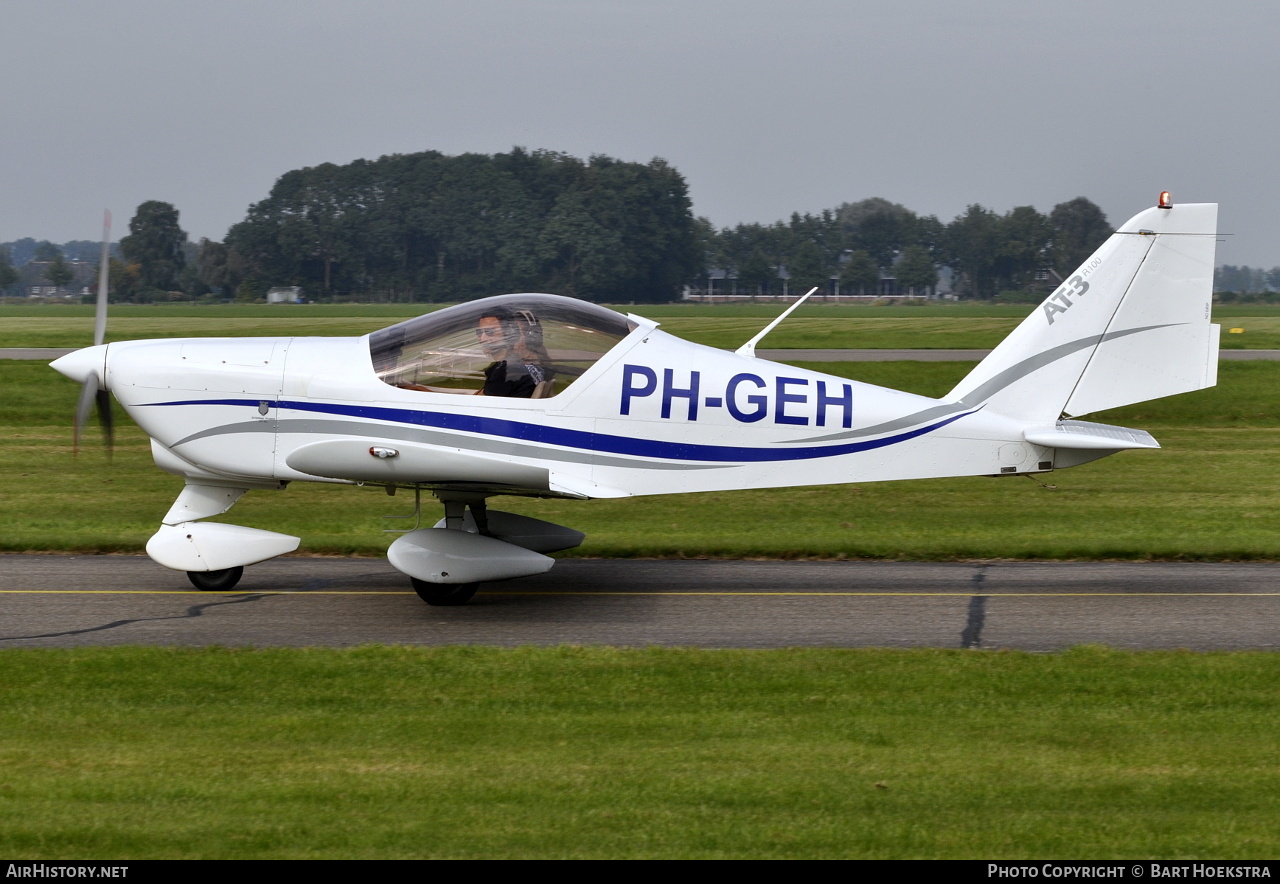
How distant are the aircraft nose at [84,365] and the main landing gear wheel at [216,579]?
5.60 ft

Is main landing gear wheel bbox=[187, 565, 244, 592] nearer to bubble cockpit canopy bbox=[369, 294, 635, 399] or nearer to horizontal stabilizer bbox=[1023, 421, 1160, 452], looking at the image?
bubble cockpit canopy bbox=[369, 294, 635, 399]

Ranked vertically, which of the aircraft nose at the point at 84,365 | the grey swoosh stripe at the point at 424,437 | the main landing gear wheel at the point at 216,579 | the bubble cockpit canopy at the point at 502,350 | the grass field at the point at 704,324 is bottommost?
the main landing gear wheel at the point at 216,579

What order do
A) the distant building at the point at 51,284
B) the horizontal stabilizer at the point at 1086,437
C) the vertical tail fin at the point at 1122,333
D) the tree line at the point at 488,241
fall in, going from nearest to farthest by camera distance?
the horizontal stabilizer at the point at 1086,437 < the vertical tail fin at the point at 1122,333 < the tree line at the point at 488,241 < the distant building at the point at 51,284

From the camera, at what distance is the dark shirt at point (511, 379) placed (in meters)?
9.36

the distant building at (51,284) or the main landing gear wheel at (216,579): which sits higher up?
the distant building at (51,284)

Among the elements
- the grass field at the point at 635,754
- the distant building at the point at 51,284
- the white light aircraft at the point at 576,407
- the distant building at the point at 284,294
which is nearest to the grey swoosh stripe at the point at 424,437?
the white light aircraft at the point at 576,407

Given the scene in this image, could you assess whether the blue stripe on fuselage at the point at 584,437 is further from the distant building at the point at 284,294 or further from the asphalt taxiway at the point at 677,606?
the distant building at the point at 284,294

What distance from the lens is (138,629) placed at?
8766mm

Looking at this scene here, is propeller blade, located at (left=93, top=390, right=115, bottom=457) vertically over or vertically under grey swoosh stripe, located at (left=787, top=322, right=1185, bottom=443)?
under

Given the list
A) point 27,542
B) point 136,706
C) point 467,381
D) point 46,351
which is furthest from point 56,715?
point 46,351

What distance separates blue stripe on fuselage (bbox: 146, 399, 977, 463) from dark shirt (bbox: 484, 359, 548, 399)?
0.21 m

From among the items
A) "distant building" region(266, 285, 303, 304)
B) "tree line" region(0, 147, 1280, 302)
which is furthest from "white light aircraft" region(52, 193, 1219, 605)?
"distant building" region(266, 285, 303, 304)

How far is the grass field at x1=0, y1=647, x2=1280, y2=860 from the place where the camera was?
4.95 metres

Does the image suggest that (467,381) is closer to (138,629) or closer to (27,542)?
(138,629)
